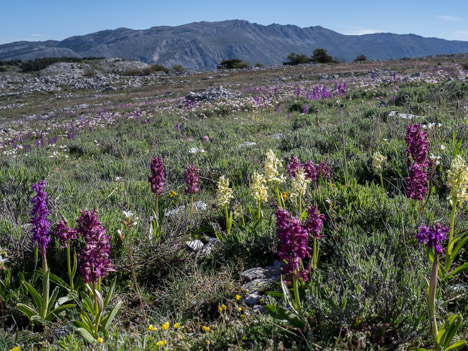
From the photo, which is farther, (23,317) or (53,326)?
(23,317)

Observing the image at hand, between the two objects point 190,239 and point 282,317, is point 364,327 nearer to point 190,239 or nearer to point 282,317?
point 282,317

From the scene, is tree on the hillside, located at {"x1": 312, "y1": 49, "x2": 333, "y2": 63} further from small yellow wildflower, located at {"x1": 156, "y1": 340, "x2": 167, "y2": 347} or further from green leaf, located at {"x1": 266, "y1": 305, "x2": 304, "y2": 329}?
small yellow wildflower, located at {"x1": 156, "y1": 340, "x2": 167, "y2": 347}

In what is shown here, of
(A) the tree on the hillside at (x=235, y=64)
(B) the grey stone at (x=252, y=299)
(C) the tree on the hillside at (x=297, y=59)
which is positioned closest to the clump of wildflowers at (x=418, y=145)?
(B) the grey stone at (x=252, y=299)

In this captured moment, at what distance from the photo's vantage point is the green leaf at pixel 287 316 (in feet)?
7.68

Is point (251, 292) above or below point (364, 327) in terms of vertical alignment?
below

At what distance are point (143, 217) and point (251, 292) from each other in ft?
5.81

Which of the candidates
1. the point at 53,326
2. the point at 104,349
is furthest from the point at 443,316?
the point at 53,326

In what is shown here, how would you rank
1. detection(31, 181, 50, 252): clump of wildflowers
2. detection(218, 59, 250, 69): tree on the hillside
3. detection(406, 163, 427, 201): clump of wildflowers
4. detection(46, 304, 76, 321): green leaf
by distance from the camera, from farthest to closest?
detection(218, 59, 250, 69): tree on the hillside < detection(406, 163, 427, 201): clump of wildflowers < detection(46, 304, 76, 321): green leaf < detection(31, 181, 50, 252): clump of wildflowers

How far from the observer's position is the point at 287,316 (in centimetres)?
236

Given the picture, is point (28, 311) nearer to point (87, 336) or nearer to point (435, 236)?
point (87, 336)

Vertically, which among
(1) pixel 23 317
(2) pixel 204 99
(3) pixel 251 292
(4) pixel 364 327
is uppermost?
(2) pixel 204 99

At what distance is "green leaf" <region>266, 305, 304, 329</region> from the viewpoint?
234cm

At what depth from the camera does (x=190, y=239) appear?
411cm

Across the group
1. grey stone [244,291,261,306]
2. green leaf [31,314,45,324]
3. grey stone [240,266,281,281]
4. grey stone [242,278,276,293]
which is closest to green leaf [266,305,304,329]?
grey stone [244,291,261,306]
